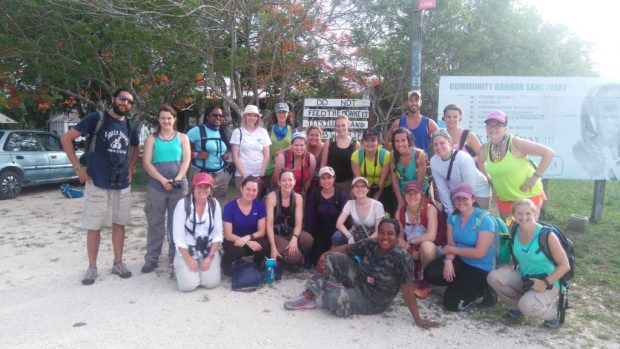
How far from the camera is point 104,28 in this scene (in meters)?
9.15

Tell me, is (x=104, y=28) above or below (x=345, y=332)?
above

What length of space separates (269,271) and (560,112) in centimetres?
521

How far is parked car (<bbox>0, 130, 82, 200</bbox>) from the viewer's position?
934 cm

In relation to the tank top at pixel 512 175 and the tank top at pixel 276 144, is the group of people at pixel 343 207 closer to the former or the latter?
the tank top at pixel 512 175

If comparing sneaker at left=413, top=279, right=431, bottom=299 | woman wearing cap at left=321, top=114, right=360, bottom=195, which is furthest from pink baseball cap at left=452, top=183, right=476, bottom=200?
woman wearing cap at left=321, top=114, right=360, bottom=195

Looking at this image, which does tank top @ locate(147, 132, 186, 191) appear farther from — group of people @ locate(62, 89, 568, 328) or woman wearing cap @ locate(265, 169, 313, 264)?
woman wearing cap @ locate(265, 169, 313, 264)

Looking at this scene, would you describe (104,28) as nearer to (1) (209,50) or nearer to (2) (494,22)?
(1) (209,50)

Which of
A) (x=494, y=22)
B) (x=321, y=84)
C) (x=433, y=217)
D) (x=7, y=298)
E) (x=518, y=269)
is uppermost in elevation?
(x=494, y=22)

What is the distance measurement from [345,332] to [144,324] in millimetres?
1630

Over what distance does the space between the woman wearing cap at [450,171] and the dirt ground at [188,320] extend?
1.04 metres

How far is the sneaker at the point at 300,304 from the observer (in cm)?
392

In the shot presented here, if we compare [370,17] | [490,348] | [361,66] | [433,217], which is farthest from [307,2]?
[490,348]

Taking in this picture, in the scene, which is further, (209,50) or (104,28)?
(104,28)

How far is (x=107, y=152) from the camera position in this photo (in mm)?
4434
